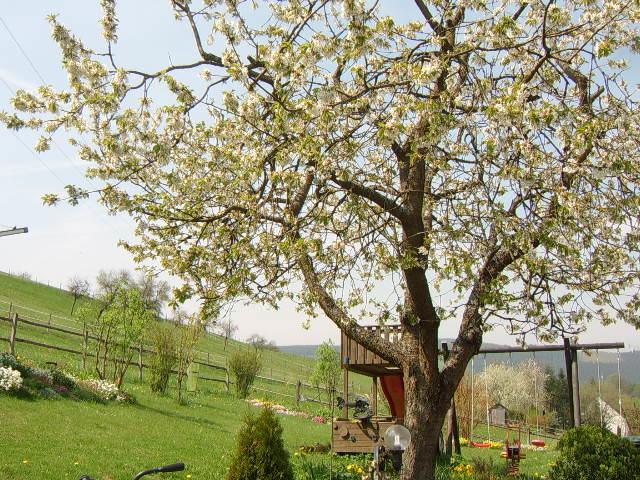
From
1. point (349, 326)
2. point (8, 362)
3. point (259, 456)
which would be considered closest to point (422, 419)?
point (349, 326)

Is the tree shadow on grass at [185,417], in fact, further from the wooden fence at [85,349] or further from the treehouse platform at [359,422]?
the treehouse platform at [359,422]

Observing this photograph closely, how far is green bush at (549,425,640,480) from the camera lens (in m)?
8.39

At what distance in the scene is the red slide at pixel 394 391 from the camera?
1433 centimetres

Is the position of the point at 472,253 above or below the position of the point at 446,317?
above

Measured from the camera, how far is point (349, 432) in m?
A: 13.0

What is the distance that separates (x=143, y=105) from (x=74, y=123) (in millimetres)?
789

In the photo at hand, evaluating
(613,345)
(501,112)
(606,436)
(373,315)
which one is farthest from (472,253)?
(613,345)

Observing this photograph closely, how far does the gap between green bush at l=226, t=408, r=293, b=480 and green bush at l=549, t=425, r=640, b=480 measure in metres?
3.97

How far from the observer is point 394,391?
14.4m

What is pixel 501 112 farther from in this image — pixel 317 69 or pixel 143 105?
pixel 143 105

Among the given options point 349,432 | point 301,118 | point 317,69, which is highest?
point 317,69

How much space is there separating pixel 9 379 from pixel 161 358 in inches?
292

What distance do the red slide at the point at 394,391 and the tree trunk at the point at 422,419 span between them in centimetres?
701

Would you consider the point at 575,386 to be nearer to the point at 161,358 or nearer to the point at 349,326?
the point at 349,326
